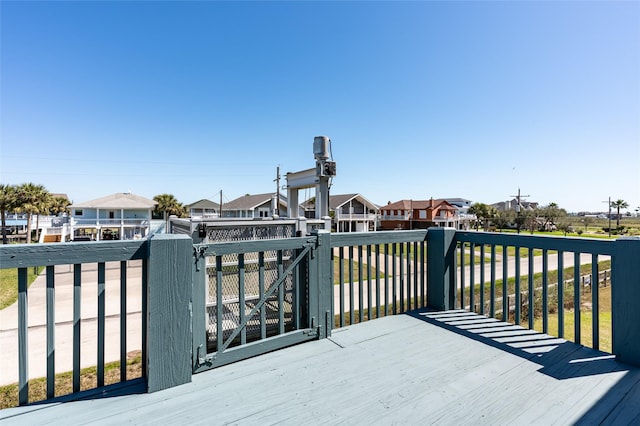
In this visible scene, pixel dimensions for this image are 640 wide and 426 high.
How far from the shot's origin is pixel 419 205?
118 ft

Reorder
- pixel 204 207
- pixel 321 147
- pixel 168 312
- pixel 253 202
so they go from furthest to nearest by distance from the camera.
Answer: pixel 204 207, pixel 253 202, pixel 321 147, pixel 168 312

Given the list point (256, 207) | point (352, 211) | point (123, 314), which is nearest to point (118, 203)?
point (256, 207)

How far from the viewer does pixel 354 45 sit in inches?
344

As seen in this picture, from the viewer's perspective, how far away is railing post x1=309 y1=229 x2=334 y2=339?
2475mm

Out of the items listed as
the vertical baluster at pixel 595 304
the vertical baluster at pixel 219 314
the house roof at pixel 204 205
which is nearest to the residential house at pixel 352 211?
the house roof at pixel 204 205

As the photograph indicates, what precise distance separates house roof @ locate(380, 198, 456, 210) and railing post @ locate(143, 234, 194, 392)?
34.6 m

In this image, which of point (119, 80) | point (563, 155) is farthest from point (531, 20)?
point (119, 80)

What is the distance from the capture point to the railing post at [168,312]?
1.69 metres

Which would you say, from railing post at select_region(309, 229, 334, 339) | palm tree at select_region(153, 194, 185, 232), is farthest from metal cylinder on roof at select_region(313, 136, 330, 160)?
palm tree at select_region(153, 194, 185, 232)

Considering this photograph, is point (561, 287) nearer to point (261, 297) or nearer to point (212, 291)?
point (261, 297)

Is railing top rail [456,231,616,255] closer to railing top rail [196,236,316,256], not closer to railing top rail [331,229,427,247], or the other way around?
railing top rail [331,229,427,247]

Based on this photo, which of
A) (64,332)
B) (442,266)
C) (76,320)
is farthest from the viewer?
(64,332)

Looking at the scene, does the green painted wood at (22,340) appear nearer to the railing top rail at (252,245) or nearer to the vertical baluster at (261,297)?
the railing top rail at (252,245)

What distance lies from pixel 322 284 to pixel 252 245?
0.78m
